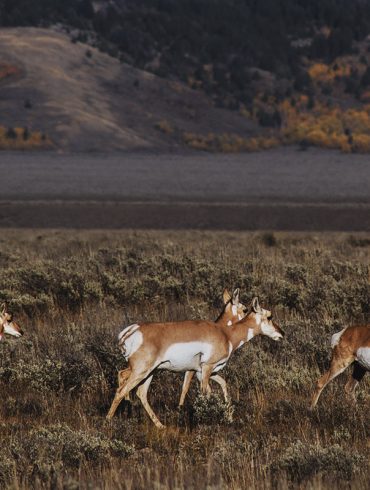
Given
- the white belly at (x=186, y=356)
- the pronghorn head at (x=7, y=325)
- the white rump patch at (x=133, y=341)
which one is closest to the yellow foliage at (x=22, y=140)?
the pronghorn head at (x=7, y=325)

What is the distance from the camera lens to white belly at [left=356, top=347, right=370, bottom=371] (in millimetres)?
8758

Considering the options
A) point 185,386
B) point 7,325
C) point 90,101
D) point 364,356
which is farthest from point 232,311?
point 90,101

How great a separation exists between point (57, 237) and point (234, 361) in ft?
70.1

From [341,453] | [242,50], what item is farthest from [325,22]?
[341,453]

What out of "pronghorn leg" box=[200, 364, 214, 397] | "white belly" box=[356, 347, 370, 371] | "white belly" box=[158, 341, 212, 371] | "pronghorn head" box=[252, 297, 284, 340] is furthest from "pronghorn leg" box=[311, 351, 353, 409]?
"white belly" box=[158, 341, 212, 371]

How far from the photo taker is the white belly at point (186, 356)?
28.0ft

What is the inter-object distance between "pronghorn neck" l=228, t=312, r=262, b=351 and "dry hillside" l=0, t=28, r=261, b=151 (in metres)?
62.9

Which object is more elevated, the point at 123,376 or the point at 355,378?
the point at 123,376

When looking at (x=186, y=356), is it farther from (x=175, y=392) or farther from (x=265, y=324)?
(x=175, y=392)

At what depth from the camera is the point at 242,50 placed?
116375 millimetres

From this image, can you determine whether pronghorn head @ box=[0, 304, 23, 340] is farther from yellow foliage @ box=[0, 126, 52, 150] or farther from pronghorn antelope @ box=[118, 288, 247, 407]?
yellow foliage @ box=[0, 126, 52, 150]

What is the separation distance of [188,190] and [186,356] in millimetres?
42638

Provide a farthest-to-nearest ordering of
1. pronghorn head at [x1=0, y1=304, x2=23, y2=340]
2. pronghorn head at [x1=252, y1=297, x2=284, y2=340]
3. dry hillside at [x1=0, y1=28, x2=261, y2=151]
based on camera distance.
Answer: dry hillside at [x1=0, y1=28, x2=261, y2=151], pronghorn head at [x1=0, y1=304, x2=23, y2=340], pronghorn head at [x1=252, y1=297, x2=284, y2=340]

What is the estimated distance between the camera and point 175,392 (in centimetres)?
990
